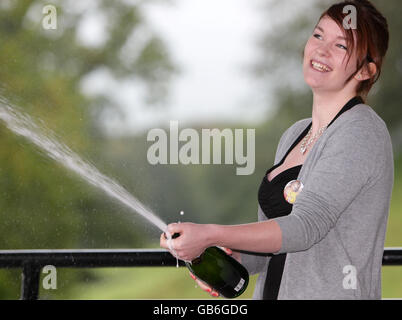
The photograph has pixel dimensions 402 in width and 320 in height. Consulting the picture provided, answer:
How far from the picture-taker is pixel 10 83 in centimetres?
627

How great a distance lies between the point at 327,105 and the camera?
1.01 meters

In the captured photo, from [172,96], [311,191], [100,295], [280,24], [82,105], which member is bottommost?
[311,191]

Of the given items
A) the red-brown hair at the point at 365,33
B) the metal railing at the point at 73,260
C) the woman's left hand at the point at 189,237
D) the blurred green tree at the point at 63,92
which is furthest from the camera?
the blurred green tree at the point at 63,92

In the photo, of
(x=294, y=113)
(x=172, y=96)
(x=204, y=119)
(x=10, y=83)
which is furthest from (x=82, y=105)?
(x=294, y=113)

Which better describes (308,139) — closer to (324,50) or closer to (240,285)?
(324,50)

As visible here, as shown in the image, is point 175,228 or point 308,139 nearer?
point 175,228

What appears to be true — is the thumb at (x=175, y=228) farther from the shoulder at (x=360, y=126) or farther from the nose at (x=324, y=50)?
the nose at (x=324, y=50)

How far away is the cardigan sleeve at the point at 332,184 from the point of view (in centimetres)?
82

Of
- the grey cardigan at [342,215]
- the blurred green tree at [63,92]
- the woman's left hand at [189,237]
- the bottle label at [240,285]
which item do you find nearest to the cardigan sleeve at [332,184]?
the grey cardigan at [342,215]

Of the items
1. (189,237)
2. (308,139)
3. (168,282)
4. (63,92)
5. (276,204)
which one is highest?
(63,92)

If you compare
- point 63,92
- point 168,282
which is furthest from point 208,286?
point 168,282

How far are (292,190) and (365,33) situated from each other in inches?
11.5

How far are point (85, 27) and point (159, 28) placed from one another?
1125 mm

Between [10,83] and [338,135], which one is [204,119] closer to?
[10,83]
